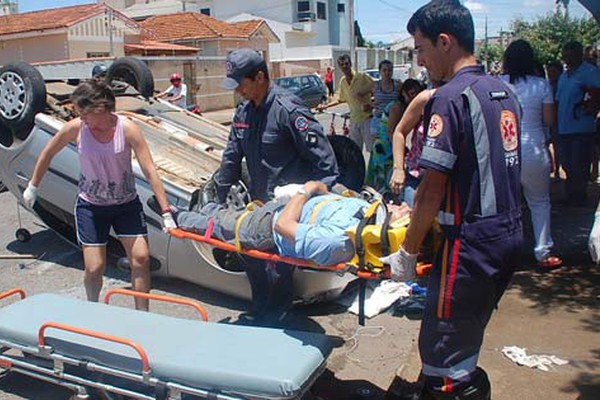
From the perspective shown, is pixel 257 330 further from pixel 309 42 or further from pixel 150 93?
pixel 309 42

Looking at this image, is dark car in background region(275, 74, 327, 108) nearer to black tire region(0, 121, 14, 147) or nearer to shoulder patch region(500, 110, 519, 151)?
black tire region(0, 121, 14, 147)

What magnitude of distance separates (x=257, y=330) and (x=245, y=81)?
1.54 m

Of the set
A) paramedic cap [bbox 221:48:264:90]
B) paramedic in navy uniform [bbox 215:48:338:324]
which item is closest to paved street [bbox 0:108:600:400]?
paramedic in navy uniform [bbox 215:48:338:324]

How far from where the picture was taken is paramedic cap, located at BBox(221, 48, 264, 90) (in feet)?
12.8

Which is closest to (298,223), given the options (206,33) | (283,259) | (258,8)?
(283,259)

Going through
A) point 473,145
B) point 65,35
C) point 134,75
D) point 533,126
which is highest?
point 65,35

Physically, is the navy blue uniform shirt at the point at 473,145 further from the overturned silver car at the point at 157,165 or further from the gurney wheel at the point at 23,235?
the gurney wheel at the point at 23,235

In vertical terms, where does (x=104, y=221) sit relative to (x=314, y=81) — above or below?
below

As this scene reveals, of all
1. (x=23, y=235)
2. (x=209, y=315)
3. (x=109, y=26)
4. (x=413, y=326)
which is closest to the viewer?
(x=413, y=326)

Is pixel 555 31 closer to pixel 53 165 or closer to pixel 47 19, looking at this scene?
pixel 47 19

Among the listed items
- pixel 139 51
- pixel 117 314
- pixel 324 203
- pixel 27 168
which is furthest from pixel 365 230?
pixel 139 51

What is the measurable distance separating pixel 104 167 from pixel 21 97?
78.4 inches

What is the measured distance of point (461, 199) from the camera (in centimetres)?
255

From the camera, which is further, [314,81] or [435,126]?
[314,81]
